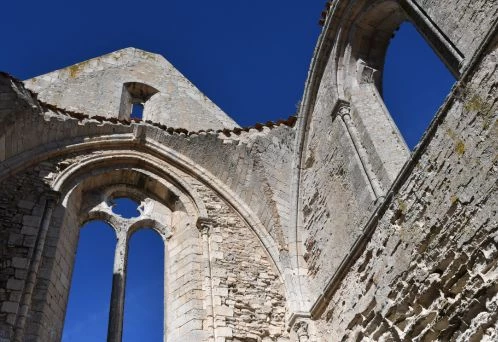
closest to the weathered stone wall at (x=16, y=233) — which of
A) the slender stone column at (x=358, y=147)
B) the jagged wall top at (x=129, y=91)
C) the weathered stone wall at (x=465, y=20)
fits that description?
the jagged wall top at (x=129, y=91)

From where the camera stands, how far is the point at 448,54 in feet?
13.6

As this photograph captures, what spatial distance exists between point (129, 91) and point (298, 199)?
398 cm

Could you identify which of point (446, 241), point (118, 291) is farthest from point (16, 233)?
point (446, 241)

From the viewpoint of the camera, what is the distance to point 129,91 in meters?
8.95

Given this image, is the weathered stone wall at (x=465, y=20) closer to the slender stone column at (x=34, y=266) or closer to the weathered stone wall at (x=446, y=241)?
the weathered stone wall at (x=446, y=241)

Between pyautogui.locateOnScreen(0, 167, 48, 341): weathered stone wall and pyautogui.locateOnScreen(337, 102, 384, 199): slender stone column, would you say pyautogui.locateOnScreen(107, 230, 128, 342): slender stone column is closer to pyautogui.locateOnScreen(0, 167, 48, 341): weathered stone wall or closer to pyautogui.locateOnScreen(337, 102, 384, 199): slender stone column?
pyautogui.locateOnScreen(0, 167, 48, 341): weathered stone wall

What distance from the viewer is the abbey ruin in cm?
362

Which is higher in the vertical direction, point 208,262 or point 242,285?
point 208,262

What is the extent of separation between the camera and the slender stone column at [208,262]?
5400mm

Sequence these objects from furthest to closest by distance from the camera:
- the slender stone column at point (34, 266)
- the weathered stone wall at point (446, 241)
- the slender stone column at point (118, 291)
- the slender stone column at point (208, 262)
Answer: the slender stone column at point (208, 262) → the slender stone column at point (118, 291) → the slender stone column at point (34, 266) → the weathered stone wall at point (446, 241)

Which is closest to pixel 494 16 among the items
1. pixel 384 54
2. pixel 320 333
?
pixel 384 54

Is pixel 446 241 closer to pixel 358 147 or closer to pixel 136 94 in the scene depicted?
pixel 358 147

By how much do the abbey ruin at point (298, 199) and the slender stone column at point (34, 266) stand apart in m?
0.01

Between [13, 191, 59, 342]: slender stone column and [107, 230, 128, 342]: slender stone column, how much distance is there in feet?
2.84
